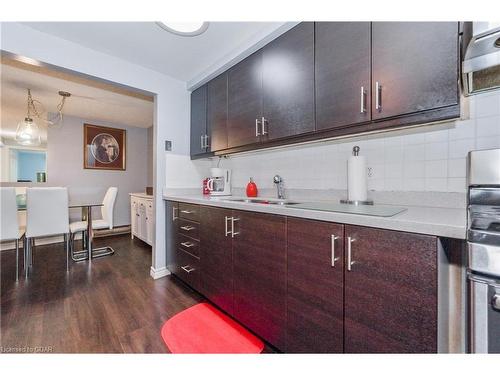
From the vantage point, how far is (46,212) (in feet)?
8.36

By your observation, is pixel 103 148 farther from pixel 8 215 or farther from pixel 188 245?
pixel 188 245

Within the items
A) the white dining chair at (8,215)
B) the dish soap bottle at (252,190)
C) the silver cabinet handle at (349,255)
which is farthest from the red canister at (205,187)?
the white dining chair at (8,215)

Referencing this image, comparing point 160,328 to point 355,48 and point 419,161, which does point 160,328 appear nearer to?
point 419,161

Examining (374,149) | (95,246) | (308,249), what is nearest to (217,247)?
(308,249)

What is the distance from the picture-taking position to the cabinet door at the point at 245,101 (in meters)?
1.79

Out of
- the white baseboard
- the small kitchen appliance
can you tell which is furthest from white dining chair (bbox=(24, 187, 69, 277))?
the small kitchen appliance

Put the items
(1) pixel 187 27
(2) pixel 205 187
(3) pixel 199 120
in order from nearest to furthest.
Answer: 1. (1) pixel 187 27
2. (3) pixel 199 120
3. (2) pixel 205 187

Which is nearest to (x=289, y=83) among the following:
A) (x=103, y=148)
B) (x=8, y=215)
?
(x=8, y=215)

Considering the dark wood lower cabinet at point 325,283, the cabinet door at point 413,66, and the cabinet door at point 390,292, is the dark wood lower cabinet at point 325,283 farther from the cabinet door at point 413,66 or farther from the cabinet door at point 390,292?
the cabinet door at point 413,66

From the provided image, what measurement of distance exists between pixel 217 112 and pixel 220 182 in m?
0.74

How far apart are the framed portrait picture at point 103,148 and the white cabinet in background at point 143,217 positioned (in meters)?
1.09

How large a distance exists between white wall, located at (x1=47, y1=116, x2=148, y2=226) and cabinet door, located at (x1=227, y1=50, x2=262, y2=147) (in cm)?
353

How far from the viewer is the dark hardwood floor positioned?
1.35 meters
